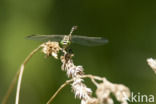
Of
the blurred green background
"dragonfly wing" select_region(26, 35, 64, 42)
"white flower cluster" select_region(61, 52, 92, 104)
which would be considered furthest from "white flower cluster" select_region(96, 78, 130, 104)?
the blurred green background

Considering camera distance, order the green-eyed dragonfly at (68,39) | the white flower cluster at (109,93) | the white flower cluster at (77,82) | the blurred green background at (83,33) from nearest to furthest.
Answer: the white flower cluster at (109,93)
the white flower cluster at (77,82)
the green-eyed dragonfly at (68,39)
the blurred green background at (83,33)

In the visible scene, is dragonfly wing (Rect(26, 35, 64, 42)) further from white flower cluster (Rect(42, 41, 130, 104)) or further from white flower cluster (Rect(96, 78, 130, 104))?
white flower cluster (Rect(96, 78, 130, 104))

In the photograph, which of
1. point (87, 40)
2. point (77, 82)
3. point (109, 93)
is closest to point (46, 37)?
point (87, 40)

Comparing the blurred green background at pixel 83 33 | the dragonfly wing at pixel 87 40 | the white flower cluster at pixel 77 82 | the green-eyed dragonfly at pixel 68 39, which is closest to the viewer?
the white flower cluster at pixel 77 82

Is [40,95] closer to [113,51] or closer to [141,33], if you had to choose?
[113,51]

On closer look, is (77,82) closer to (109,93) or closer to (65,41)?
(109,93)

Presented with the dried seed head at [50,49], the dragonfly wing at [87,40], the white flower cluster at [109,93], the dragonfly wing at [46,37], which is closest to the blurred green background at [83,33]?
the dragonfly wing at [87,40]

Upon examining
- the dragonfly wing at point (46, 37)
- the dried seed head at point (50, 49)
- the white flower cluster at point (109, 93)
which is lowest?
the white flower cluster at point (109, 93)

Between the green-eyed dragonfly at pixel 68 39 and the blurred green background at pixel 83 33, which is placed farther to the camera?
the blurred green background at pixel 83 33

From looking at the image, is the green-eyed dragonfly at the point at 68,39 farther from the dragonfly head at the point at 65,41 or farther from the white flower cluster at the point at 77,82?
the white flower cluster at the point at 77,82
